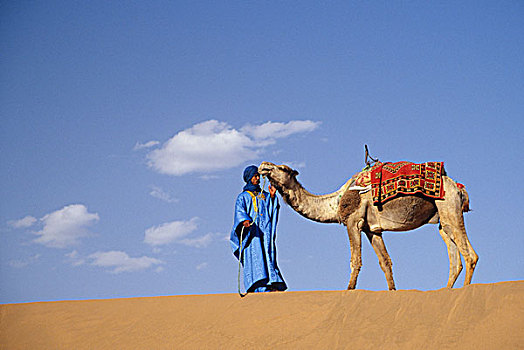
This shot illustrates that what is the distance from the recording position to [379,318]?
10570 millimetres

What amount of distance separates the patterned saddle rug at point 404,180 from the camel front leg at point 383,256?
0.71 metres

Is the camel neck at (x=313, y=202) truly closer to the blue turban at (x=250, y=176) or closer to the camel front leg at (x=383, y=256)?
the blue turban at (x=250, y=176)

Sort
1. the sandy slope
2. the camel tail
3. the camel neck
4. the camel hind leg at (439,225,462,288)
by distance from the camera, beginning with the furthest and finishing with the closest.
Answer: the camel neck
the camel tail
the camel hind leg at (439,225,462,288)
the sandy slope

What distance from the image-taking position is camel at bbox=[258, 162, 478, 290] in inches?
489

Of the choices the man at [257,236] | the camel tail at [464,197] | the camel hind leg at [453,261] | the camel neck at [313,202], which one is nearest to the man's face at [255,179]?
the man at [257,236]

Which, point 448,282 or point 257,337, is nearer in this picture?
point 257,337

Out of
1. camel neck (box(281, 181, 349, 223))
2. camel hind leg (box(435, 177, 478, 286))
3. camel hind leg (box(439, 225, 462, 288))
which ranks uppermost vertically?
camel neck (box(281, 181, 349, 223))

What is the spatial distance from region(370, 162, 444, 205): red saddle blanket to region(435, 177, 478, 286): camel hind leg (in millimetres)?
148

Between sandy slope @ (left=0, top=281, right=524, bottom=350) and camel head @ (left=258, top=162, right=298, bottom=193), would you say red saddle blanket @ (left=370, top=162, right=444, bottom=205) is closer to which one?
camel head @ (left=258, top=162, right=298, bottom=193)

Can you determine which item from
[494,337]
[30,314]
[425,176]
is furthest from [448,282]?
[30,314]

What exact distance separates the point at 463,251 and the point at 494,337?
2756 millimetres

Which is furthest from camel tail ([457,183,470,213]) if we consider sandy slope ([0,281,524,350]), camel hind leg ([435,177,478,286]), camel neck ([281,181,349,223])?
sandy slope ([0,281,524,350])

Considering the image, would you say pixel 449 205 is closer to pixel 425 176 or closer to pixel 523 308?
pixel 425 176

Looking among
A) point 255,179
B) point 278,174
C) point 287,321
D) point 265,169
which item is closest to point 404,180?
point 278,174
